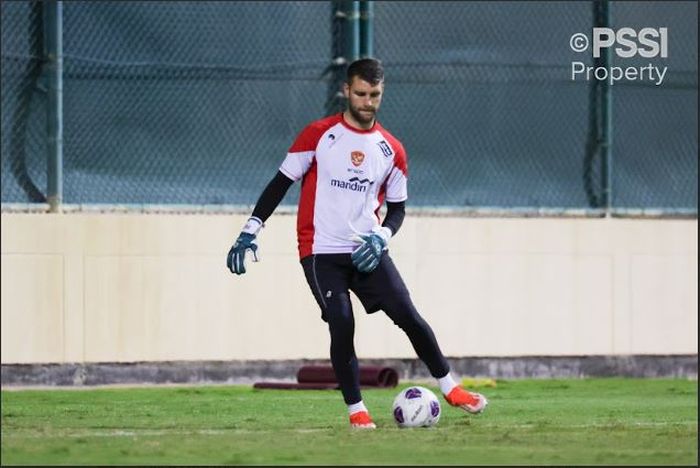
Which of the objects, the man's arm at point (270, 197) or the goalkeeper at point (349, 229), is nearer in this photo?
the goalkeeper at point (349, 229)

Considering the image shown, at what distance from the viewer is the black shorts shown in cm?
1007

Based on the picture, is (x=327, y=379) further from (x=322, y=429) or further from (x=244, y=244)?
(x=322, y=429)

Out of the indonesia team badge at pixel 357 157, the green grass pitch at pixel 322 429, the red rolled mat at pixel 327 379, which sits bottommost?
the green grass pitch at pixel 322 429

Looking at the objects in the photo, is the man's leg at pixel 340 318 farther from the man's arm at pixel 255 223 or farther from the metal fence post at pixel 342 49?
the metal fence post at pixel 342 49

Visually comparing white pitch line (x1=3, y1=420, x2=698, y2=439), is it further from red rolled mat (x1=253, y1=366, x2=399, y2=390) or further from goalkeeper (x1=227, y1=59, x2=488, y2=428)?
red rolled mat (x1=253, y1=366, x2=399, y2=390)

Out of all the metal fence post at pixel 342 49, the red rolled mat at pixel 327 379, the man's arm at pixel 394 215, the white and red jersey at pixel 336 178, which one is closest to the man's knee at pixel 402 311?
the white and red jersey at pixel 336 178

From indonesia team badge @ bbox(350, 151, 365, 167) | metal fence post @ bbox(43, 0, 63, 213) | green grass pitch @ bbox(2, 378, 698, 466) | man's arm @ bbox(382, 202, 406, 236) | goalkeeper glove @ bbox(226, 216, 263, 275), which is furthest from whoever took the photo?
metal fence post @ bbox(43, 0, 63, 213)

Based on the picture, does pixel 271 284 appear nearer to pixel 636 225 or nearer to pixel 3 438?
pixel 636 225

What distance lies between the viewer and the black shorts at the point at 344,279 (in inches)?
396

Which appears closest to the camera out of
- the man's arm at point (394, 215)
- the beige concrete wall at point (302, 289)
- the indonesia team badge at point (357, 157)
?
the indonesia team badge at point (357, 157)

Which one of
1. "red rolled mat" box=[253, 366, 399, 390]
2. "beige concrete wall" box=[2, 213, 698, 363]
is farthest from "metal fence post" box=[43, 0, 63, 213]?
"red rolled mat" box=[253, 366, 399, 390]

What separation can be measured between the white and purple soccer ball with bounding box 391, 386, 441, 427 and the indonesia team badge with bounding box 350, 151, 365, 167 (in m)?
1.31

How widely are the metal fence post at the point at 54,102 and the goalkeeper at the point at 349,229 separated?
200 inches

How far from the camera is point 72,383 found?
1476 centimetres
